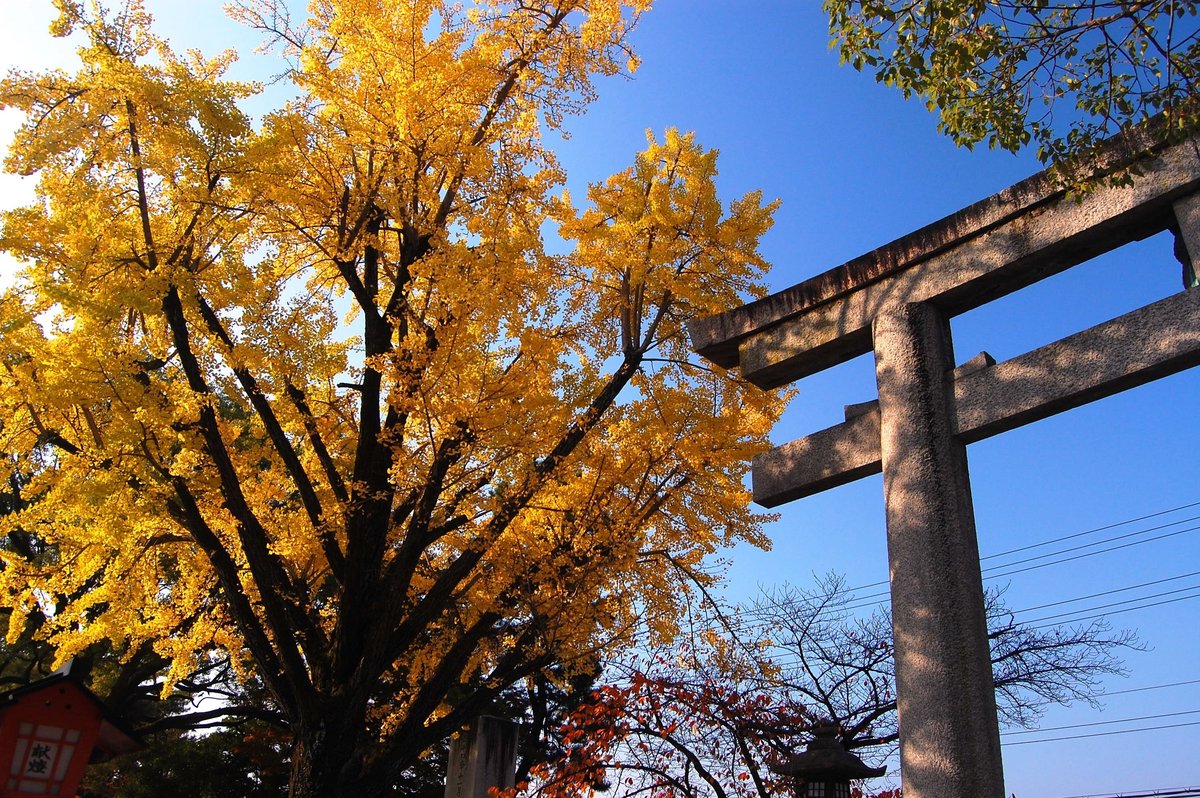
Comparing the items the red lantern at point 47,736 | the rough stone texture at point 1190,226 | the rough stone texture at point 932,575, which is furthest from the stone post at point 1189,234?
the red lantern at point 47,736

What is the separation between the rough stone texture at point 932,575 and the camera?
12.2ft

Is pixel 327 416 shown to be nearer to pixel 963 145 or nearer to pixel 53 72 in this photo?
pixel 53 72

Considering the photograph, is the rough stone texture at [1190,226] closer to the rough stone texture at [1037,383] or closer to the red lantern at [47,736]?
the rough stone texture at [1037,383]

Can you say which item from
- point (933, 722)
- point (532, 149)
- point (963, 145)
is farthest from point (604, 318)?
point (933, 722)

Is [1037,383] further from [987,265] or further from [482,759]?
[482,759]

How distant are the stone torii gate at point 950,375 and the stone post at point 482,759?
19.6 ft

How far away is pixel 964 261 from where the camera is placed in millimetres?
4477

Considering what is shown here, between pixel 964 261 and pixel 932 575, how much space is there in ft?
5.66

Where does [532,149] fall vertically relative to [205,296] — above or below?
above

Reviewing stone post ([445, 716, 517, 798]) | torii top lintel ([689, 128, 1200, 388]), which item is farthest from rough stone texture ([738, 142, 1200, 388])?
stone post ([445, 716, 517, 798])

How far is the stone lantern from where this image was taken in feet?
21.3

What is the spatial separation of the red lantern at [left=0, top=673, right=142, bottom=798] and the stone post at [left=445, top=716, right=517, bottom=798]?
455cm

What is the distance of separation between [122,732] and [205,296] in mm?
3601

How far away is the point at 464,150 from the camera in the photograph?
797cm
